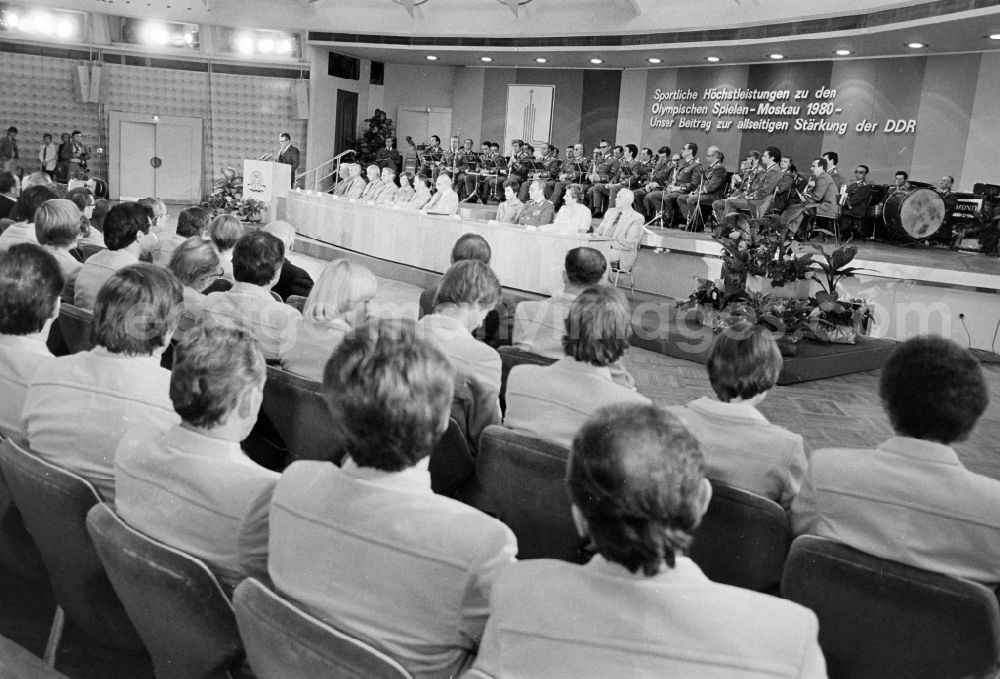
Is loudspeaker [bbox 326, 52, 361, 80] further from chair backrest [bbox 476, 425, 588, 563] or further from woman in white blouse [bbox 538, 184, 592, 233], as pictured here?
chair backrest [bbox 476, 425, 588, 563]

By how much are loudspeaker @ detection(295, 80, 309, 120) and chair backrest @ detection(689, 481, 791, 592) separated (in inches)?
673

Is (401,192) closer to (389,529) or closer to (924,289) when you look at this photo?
(924,289)

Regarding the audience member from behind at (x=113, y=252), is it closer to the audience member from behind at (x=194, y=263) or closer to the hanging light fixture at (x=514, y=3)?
the audience member from behind at (x=194, y=263)

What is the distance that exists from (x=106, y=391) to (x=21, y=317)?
62cm

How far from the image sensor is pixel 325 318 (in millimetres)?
3076

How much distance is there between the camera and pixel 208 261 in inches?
150

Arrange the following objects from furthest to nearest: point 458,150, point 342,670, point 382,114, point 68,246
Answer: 1. point 382,114
2. point 458,150
3. point 68,246
4. point 342,670

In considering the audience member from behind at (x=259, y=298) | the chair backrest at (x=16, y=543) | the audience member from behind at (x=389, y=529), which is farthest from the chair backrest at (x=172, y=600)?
the audience member from behind at (x=259, y=298)

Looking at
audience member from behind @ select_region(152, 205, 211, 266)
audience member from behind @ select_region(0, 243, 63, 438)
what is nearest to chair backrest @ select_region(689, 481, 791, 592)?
audience member from behind @ select_region(0, 243, 63, 438)

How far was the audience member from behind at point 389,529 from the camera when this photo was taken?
1309 mm

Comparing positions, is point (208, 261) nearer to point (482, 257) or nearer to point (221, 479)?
point (482, 257)

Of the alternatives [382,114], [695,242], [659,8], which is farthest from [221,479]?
[382,114]

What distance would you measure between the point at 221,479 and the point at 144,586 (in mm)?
238

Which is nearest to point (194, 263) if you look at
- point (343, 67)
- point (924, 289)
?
point (924, 289)
